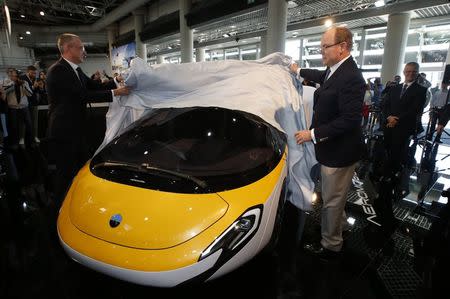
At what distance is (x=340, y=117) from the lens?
1.78 meters

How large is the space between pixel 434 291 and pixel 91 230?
85.8 inches

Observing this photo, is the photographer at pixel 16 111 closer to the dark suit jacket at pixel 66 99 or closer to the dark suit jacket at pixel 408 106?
the dark suit jacket at pixel 66 99

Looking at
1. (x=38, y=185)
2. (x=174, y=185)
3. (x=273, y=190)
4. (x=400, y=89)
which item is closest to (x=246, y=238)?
(x=273, y=190)

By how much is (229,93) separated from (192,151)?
56 cm

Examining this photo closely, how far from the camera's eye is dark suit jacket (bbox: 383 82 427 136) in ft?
11.6

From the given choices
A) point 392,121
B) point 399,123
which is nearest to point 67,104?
point 392,121

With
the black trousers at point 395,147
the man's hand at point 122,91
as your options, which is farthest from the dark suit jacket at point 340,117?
the black trousers at point 395,147

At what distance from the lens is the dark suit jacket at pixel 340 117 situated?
1748mm

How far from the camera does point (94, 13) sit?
14.6m

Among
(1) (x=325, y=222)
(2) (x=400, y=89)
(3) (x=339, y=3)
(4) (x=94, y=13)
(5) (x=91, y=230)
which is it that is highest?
(4) (x=94, y=13)

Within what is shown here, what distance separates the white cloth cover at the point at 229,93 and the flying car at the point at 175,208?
285mm

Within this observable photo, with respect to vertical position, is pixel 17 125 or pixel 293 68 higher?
pixel 293 68

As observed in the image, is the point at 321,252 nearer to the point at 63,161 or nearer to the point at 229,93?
the point at 229,93

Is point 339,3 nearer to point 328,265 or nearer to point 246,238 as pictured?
point 328,265
